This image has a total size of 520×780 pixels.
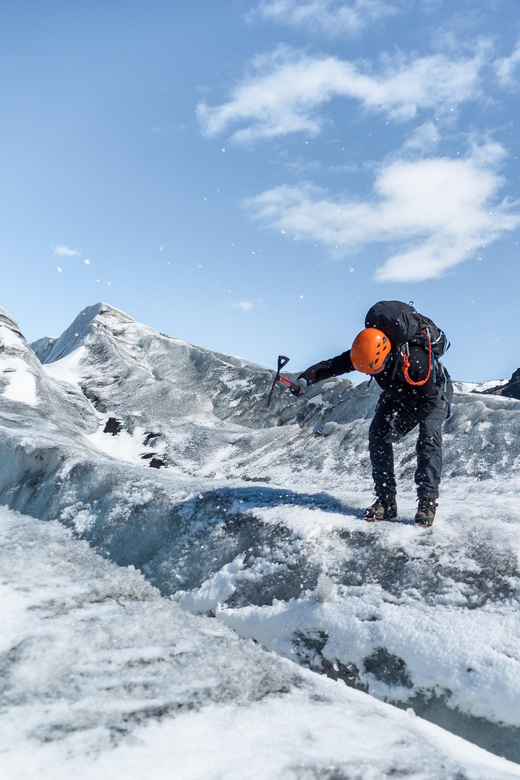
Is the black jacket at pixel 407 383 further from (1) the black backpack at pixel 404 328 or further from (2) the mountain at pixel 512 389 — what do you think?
(2) the mountain at pixel 512 389

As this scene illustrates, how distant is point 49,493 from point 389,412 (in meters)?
4.77

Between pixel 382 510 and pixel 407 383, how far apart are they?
3.89 feet

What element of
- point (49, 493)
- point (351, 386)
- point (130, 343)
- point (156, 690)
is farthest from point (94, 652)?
point (130, 343)

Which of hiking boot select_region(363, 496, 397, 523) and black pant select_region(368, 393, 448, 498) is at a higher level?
black pant select_region(368, 393, 448, 498)

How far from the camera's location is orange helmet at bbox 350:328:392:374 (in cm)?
459

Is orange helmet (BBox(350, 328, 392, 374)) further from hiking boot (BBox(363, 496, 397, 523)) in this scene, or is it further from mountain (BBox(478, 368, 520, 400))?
mountain (BBox(478, 368, 520, 400))

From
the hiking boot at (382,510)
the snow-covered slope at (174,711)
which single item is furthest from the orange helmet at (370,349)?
the snow-covered slope at (174,711)

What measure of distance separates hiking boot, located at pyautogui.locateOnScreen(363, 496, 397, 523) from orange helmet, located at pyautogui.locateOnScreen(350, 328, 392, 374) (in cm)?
121

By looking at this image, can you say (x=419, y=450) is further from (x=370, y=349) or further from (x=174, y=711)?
(x=174, y=711)

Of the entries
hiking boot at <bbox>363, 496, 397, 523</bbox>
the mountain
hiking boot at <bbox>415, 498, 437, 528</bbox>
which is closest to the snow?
hiking boot at <bbox>363, 496, 397, 523</bbox>

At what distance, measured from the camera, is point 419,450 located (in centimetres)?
480

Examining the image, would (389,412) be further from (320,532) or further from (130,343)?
(130,343)

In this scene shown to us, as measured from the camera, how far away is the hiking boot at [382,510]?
4703 millimetres

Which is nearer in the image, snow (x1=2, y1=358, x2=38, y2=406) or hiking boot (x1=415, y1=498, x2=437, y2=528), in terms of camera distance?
hiking boot (x1=415, y1=498, x2=437, y2=528)
